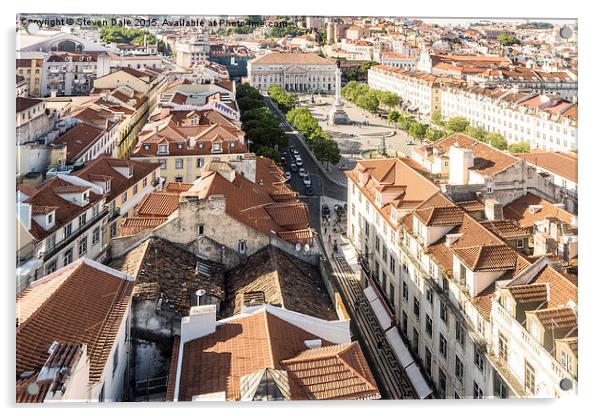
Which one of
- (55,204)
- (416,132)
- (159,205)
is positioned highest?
(416,132)

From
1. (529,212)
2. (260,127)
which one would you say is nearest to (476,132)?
(260,127)

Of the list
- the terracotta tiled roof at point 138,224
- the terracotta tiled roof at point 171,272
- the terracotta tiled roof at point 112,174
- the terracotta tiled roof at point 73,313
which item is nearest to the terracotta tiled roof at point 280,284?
the terracotta tiled roof at point 171,272

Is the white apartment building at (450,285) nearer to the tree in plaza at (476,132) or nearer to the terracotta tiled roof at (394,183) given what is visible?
Result: the terracotta tiled roof at (394,183)

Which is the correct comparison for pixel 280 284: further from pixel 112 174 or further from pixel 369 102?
pixel 369 102

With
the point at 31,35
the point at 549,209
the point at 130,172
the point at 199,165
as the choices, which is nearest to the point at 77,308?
the point at 31,35

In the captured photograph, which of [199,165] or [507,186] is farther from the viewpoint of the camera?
[199,165]

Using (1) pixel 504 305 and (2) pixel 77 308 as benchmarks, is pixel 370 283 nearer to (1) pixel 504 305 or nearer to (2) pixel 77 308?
(1) pixel 504 305

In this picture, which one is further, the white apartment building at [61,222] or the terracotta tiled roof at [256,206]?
the terracotta tiled roof at [256,206]
